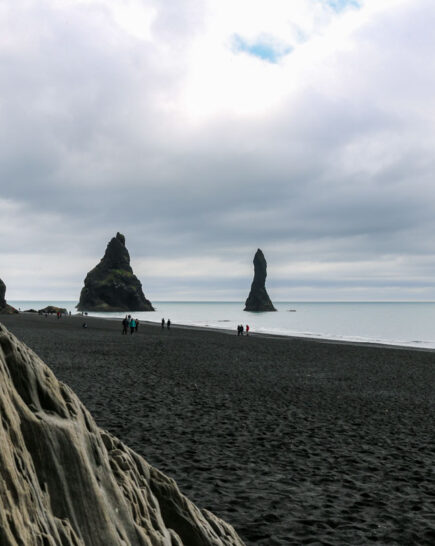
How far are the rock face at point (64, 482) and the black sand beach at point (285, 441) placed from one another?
325 cm

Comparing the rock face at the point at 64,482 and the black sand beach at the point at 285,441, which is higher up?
the rock face at the point at 64,482

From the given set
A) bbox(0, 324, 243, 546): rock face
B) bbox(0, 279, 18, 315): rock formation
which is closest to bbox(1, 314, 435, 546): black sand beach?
bbox(0, 324, 243, 546): rock face

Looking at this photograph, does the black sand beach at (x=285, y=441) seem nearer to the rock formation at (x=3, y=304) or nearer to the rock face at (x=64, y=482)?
the rock face at (x=64, y=482)

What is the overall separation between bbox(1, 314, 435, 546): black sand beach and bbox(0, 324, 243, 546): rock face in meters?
3.25

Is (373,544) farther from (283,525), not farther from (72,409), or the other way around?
(72,409)

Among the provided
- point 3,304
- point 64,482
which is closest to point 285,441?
point 64,482

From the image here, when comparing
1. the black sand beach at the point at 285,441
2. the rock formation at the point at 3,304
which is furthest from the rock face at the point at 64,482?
the rock formation at the point at 3,304

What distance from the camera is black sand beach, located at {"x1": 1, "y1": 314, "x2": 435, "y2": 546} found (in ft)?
27.7

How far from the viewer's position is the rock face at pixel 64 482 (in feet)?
11.4

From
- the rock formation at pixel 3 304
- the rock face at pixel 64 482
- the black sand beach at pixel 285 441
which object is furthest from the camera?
the rock formation at pixel 3 304

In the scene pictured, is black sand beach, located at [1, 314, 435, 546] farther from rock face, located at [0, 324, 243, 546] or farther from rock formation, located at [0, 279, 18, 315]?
rock formation, located at [0, 279, 18, 315]

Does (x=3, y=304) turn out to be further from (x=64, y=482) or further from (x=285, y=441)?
(x=64, y=482)

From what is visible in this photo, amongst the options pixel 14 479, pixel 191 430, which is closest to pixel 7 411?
pixel 14 479

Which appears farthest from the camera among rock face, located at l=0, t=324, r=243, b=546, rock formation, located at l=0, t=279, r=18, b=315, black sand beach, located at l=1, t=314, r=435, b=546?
rock formation, located at l=0, t=279, r=18, b=315
